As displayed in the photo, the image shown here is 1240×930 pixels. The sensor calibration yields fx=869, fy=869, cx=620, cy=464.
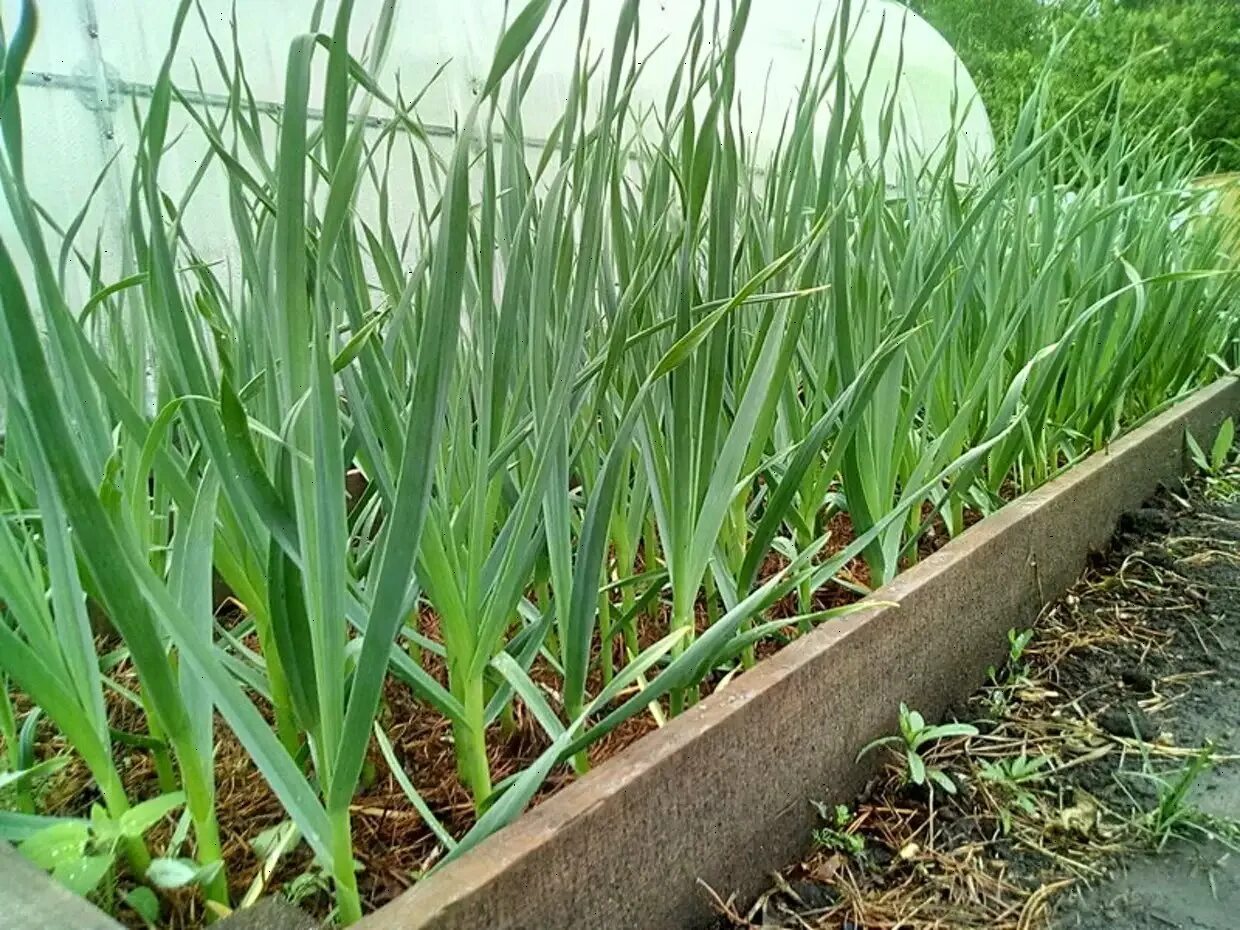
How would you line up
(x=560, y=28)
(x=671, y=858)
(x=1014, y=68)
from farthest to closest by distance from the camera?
(x=1014, y=68) → (x=560, y=28) → (x=671, y=858)

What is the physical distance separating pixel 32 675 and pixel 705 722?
363 millimetres

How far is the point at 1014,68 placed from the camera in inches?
97.4

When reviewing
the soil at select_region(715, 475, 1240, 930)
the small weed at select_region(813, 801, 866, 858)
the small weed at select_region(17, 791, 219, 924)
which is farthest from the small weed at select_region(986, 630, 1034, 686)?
the small weed at select_region(17, 791, 219, 924)

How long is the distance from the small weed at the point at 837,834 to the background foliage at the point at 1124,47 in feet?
7.20

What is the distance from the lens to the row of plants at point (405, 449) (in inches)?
14.7

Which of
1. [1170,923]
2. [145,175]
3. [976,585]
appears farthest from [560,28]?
[1170,923]

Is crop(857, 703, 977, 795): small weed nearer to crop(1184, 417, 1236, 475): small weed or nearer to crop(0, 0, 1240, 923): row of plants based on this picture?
crop(0, 0, 1240, 923): row of plants

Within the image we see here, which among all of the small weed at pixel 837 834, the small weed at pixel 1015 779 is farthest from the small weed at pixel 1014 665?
the small weed at pixel 837 834

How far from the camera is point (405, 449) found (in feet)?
1.19

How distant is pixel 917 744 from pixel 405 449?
531mm

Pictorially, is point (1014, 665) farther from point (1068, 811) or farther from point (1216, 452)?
point (1216, 452)

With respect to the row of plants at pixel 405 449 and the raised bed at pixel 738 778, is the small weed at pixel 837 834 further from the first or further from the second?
the row of plants at pixel 405 449

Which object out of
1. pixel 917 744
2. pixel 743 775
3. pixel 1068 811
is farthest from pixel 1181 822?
pixel 743 775

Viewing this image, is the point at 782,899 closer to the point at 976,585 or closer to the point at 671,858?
the point at 671,858
